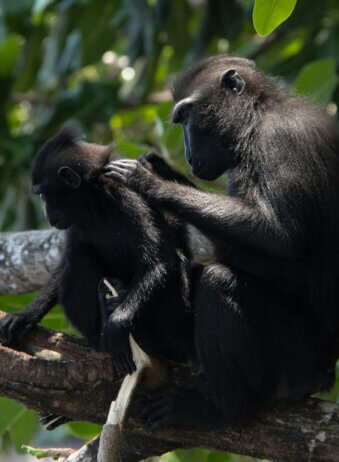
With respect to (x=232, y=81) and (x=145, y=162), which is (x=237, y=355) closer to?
(x=145, y=162)

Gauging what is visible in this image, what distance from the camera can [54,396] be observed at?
5145mm

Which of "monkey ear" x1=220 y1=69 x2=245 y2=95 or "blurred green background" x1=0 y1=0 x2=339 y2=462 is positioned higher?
"blurred green background" x1=0 y1=0 x2=339 y2=462

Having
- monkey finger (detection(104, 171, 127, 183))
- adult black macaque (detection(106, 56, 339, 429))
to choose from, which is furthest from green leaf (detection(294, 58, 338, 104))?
monkey finger (detection(104, 171, 127, 183))

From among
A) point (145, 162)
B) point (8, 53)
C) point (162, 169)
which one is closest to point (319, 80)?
point (162, 169)

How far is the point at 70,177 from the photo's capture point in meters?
5.83

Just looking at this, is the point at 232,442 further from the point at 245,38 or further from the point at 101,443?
the point at 245,38

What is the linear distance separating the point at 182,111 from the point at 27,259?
2.27 m

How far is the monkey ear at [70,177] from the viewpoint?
5809mm

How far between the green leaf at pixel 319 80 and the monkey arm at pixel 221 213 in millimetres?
2085

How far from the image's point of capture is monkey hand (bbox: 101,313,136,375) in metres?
5.19

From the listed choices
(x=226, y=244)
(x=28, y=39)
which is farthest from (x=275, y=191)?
(x=28, y=39)

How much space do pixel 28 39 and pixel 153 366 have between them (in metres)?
6.69

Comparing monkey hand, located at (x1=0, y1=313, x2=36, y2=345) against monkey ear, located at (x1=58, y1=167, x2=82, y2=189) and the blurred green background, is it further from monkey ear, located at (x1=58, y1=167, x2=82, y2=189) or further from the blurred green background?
the blurred green background

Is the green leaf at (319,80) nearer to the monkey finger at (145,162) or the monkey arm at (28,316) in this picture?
the monkey finger at (145,162)
